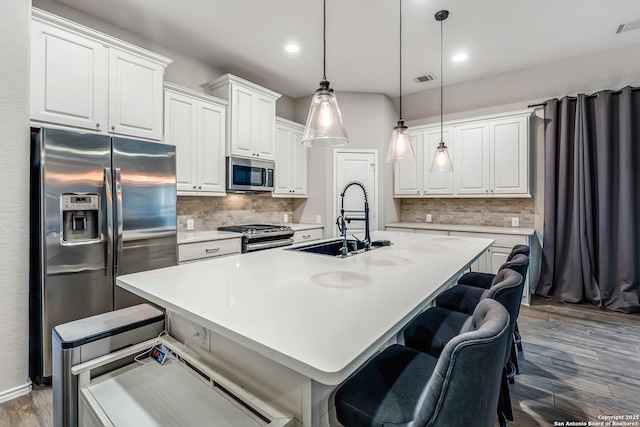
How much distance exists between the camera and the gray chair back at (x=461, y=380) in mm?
793

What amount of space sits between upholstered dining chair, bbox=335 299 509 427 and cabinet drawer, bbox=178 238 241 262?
7.46 ft

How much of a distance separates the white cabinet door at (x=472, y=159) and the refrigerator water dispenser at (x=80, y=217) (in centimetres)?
430

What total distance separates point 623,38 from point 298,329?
478 centimetres

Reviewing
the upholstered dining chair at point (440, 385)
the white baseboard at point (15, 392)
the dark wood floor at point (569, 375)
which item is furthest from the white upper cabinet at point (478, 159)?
the white baseboard at point (15, 392)

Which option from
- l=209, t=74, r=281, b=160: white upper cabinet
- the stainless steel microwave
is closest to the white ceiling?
l=209, t=74, r=281, b=160: white upper cabinet

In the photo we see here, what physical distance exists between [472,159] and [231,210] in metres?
3.42

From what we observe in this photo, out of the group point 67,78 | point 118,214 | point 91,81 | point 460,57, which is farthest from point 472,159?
point 67,78

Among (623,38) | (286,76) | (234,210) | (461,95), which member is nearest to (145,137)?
(234,210)

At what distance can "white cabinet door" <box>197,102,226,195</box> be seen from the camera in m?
3.52

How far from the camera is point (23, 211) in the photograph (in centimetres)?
206

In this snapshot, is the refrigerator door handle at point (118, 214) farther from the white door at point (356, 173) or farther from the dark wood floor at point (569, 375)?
the white door at point (356, 173)

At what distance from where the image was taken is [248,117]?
395 centimetres

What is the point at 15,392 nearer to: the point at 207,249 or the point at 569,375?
the point at 207,249

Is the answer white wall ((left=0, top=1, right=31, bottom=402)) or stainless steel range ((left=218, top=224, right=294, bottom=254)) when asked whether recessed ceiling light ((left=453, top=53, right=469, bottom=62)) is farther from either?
white wall ((left=0, top=1, right=31, bottom=402))
